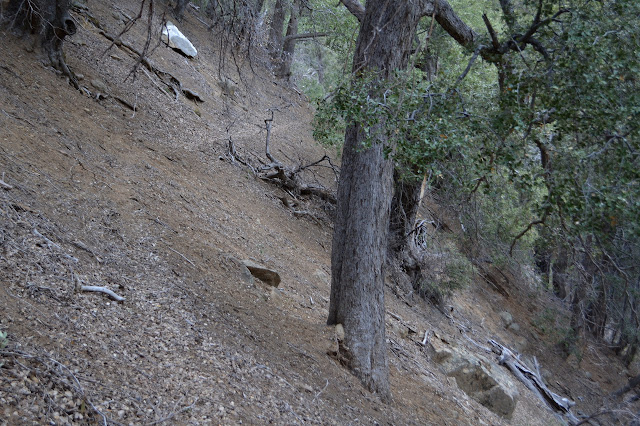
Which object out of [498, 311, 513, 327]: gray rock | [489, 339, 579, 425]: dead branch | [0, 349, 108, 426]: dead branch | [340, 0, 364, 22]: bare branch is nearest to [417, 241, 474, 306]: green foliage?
[489, 339, 579, 425]: dead branch

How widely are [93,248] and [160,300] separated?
3.10 ft

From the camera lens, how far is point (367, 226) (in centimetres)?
643

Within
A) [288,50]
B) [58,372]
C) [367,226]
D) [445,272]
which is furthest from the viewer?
[288,50]

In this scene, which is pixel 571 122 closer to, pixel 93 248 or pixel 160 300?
pixel 160 300

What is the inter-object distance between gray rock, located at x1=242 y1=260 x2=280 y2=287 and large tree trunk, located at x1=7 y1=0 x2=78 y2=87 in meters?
4.79

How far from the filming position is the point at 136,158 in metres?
9.11

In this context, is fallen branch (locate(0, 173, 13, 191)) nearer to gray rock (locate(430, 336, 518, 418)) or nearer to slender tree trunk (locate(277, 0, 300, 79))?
gray rock (locate(430, 336, 518, 418))

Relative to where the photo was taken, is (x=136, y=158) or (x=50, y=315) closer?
(x=50, y=315)

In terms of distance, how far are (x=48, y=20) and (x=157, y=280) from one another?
209 inches

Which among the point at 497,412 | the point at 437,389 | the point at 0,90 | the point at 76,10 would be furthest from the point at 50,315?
the point at 76,10

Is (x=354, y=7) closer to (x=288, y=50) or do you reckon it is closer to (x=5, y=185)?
(x=5, y=185)

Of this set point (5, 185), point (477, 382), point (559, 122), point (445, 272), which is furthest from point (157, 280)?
point (445, 272)

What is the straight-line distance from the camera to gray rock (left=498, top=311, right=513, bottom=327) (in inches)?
615

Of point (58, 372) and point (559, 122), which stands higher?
point (559, 122)
